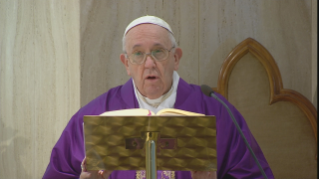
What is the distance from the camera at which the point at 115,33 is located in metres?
3.98

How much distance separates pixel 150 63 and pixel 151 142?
4.15 ft

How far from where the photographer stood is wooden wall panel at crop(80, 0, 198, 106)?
12.9 ft

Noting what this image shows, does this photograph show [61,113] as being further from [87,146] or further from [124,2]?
[87,146]

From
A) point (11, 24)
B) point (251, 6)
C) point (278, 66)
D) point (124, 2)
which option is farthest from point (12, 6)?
point (278, 66)

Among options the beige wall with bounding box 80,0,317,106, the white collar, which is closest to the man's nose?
the white collar

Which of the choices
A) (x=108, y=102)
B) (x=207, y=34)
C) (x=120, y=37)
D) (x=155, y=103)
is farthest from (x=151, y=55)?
(x=207, y=34)

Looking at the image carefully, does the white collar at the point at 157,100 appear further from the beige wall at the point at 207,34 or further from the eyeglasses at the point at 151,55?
the beige wall at the point at 207,34

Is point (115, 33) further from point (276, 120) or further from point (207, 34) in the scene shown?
point (276, 120)

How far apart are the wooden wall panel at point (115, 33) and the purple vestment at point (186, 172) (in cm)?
45

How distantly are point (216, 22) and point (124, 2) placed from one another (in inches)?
37.8

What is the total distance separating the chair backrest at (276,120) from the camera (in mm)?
3854

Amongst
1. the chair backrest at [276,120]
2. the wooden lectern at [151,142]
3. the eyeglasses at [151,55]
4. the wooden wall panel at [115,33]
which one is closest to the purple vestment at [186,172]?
the eyeglasses at [151,55]

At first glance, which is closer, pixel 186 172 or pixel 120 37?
pixel 186 172

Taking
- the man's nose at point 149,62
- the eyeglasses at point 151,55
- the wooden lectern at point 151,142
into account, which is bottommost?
the wooden lectern at point 151,142
